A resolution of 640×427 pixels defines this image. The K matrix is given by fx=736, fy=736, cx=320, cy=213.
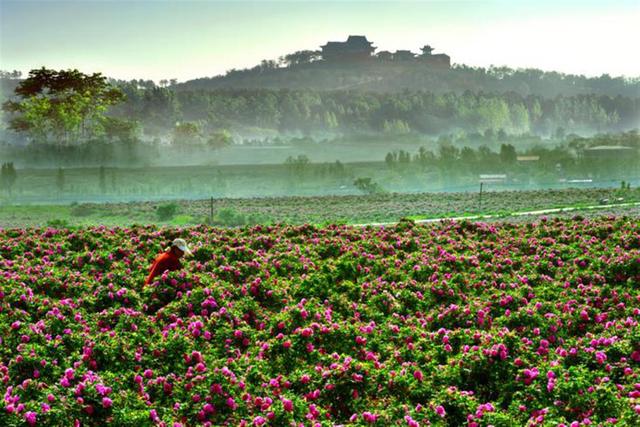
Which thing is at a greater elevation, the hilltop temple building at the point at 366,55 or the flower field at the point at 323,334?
the hilltop temple building at the point at 366,55

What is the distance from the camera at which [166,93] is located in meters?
75.9

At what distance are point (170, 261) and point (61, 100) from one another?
37.9 meters

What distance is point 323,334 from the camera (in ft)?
25.7

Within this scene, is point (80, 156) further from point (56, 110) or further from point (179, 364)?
point (179, 364)

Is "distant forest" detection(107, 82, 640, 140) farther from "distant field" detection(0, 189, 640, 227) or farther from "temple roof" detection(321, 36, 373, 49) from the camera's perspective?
"distant field" detection(0, 189, 640, 227)

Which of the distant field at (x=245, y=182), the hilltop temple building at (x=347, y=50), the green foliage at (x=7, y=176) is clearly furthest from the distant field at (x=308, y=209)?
the hilltop temple building at (x=347, y=50)

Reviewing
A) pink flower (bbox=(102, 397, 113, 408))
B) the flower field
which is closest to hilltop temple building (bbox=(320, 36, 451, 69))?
the flower field

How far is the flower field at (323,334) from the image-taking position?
634cm

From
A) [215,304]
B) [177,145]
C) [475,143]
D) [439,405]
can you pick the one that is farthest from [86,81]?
[475,143]

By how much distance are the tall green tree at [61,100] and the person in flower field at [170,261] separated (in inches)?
1397

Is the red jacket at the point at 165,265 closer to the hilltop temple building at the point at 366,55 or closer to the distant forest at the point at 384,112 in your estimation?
the distant forest at the point at 384,112

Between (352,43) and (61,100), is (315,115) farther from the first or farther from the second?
(61,100)

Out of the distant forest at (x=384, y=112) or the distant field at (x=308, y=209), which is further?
the distant forest at (x=384, y=112)

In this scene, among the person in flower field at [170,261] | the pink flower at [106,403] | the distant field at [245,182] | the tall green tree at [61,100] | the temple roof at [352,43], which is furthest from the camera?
the temple roof at [352,43]
